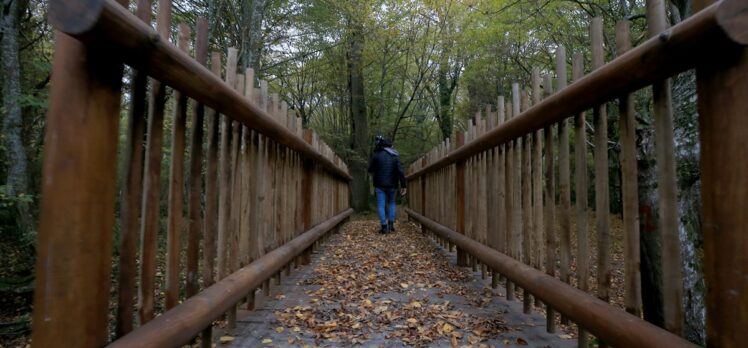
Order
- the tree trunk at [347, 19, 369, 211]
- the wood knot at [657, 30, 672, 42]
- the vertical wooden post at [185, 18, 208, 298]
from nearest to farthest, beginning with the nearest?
the wood knot at [657, 30, 672, 42] < the vertical wooden post at [185, 18, 208, 298] < the tree trunk at [347, 19, 369, 211]

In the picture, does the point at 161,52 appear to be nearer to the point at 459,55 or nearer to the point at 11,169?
the point at 11,169

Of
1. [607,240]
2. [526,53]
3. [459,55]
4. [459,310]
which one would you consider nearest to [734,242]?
[607,240]

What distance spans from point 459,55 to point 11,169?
11.4 meters

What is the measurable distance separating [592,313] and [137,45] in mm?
1882

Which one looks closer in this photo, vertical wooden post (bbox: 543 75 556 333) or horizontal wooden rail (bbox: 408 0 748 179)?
horizontal wooden rail (bbox: 408 0 748 179)

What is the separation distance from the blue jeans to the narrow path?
3036mm

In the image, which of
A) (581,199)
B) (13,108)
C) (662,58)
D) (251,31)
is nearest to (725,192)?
(662,58)

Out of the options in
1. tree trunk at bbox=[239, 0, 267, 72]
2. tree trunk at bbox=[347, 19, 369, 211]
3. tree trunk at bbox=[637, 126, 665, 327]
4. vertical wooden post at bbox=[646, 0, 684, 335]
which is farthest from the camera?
tree trunk at bbox=[347, 19, 369, 211]

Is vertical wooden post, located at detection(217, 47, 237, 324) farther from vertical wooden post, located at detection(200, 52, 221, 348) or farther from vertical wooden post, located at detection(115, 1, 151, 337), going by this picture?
vertical wooden post, located at detection(115, 1, 151, 337)

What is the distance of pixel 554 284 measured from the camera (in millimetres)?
2000

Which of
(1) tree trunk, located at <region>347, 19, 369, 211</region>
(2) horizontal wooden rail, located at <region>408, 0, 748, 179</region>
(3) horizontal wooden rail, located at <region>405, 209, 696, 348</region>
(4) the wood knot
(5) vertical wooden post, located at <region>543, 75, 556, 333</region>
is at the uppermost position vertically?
(1) tree trunk, located at <region>347, 19, 369, 211</region>

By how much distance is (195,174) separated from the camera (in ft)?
6.37

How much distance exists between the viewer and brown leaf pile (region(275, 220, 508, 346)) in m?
2.44

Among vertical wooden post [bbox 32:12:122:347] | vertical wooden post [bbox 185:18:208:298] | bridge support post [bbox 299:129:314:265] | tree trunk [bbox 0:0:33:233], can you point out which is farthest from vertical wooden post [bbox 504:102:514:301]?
tree trunk [bbox 0:0:33:233]
